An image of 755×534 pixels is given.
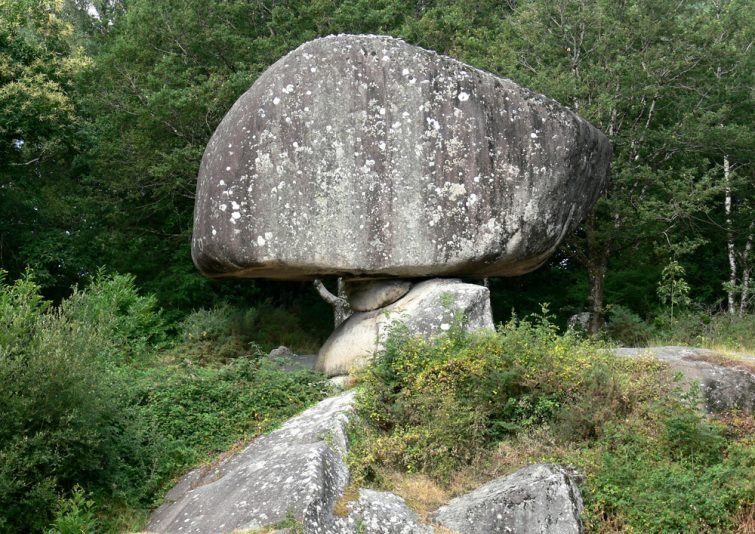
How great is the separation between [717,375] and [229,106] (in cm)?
1118

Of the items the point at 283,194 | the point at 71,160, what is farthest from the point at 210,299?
the point at 283,194

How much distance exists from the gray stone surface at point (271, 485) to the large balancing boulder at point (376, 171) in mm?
3266

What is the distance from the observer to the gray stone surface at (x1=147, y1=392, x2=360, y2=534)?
792 cm

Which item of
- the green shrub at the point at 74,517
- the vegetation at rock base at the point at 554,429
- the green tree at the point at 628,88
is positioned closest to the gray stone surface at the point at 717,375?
the vegetation at rock base at the point at 554,429

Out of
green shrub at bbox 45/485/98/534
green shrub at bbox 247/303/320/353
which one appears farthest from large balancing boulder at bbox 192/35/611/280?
green shrub at bbox 45/485/98/534

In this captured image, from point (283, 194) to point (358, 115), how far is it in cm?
154

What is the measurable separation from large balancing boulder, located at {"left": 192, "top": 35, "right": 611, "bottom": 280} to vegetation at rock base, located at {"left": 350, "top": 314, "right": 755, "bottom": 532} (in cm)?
228

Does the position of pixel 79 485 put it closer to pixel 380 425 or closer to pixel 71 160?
pixel 380 425

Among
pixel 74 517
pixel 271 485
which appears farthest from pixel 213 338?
pixel 74 517

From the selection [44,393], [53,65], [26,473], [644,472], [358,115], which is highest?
[53,65]

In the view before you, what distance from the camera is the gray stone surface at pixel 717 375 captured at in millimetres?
10234

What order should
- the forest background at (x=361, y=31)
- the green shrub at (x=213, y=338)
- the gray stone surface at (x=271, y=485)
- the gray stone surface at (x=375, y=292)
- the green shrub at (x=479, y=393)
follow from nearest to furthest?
the gray stone surface at (x=271, y=485) → the green shrub at (x=479, y=393) → the gray stone surface at (x=375, y=292) → the green shrub at (x=213, y=338) → the forest background at (x=361, y=31)

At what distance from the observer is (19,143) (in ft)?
61.5

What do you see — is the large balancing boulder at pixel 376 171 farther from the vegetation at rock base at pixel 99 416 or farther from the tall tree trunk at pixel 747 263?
the tall tree trunk at pixel 747 263
